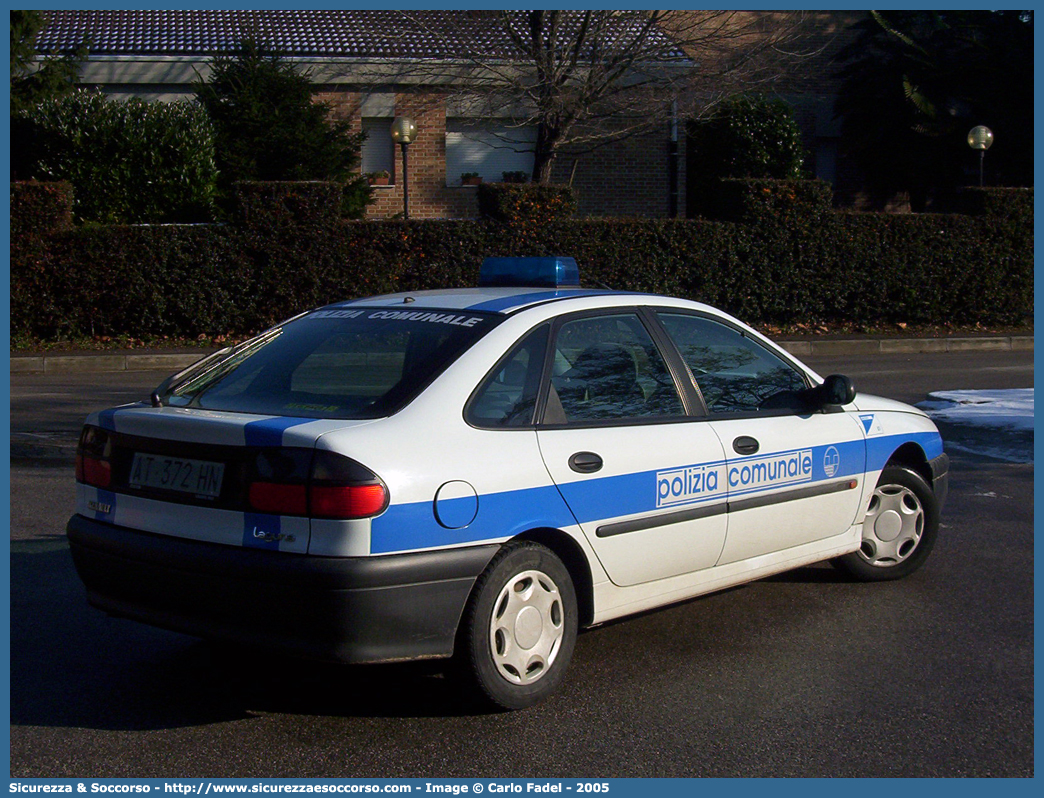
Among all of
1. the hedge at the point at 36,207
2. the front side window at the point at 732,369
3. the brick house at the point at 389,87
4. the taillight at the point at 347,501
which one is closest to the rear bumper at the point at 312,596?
the taillight at the point at 347,501

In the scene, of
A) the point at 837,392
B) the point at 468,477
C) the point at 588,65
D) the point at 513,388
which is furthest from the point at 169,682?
the point at 588,65

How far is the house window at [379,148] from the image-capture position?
26.4m

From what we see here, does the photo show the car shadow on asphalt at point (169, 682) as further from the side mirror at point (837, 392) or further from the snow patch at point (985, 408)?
the snow patch at point (985, 408)

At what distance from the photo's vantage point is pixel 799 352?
1919 centimetres

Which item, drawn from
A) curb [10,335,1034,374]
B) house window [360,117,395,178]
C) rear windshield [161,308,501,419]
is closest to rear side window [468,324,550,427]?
rear windshield [161,308,501,419]

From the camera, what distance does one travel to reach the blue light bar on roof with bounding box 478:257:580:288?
17.5 feet

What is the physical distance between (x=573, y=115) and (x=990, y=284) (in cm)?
859

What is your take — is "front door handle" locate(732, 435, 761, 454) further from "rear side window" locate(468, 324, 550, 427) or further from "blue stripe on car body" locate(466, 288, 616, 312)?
"rear side window" locate(468, 324, 550, 427)

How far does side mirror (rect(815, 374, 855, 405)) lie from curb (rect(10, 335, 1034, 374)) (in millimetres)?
12111

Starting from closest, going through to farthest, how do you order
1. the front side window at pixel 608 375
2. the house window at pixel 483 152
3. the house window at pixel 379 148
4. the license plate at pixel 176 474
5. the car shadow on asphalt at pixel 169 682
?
the license plate at pixel 176 474 < the car shadow on asphalt at pixel 169 682 < the front side window at pixel 608 375 < the house window at pixel 379 148 < the house window at pixel 483 152

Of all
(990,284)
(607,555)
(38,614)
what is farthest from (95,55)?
(607,555)

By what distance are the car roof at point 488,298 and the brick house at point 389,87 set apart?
1888cm

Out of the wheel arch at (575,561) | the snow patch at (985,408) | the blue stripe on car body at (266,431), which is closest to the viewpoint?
the blue stripe on car body at (266,431)
